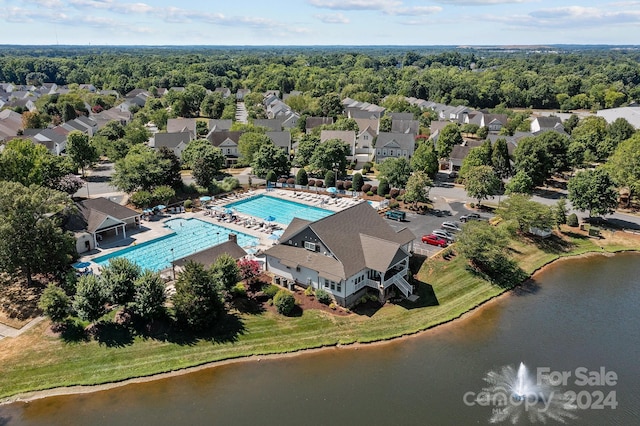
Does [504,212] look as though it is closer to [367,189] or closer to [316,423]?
[367,189]

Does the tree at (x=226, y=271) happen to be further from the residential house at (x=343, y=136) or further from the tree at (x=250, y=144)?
the residential house at (x=343, y=136)

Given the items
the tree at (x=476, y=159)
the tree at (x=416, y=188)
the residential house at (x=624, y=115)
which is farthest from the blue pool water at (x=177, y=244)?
the residential house at (x=624, y=115)

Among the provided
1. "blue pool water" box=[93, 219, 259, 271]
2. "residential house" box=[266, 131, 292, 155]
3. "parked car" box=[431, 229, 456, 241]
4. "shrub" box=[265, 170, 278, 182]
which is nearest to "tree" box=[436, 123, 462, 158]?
"residential house" box=[266, 131, 292, 155]

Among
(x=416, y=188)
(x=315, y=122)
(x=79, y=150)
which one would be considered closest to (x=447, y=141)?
(x=416, y=188)

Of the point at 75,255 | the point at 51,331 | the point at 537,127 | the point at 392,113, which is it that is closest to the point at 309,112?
the point at 392,113

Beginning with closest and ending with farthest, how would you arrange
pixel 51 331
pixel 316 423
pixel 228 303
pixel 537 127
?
1. pixel 316 423
2. pixel 51 331
3. pixel 228 303
4. pixel 537 127

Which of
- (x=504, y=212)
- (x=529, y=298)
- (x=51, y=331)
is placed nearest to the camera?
(x=51, y=331)

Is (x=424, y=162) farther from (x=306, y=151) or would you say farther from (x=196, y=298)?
(x=196, y=298)
